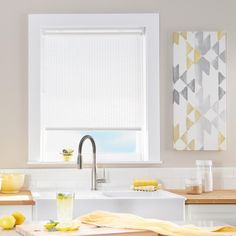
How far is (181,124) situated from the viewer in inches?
197

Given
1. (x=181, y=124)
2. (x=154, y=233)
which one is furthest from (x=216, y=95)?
(x=154, y=233)

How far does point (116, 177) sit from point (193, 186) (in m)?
0.66

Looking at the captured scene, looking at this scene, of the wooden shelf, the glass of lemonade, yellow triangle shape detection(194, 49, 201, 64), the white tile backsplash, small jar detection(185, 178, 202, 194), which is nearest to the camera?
the glass of lemonade

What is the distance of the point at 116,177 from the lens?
4.97 m

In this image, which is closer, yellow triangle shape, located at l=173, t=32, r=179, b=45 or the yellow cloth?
the yellow cloth

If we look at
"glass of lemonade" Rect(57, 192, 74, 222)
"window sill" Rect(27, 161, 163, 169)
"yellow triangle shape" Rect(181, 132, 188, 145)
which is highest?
"yellow triangle shape" Rect(181, 132, 188, 145)

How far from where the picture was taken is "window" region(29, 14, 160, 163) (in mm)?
5000

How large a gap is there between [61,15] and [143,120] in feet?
3.46

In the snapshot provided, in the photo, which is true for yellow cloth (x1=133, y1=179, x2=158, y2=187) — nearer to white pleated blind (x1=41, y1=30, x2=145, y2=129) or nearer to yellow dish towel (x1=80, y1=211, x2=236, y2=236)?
white pleated blind (x1=41, y1=30, x2=145, y2=129)

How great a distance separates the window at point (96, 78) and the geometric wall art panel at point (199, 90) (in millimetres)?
181

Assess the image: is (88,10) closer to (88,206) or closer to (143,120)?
(143,120)

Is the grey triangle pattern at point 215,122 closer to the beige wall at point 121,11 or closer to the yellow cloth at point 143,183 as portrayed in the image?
the beige wall at point 121,11

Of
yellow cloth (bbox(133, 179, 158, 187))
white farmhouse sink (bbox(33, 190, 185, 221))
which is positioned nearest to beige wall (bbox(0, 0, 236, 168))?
yellow cloth (bbox(133, 179, 158, 187))

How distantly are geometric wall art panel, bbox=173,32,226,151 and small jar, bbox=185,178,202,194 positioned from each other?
1.34ft
